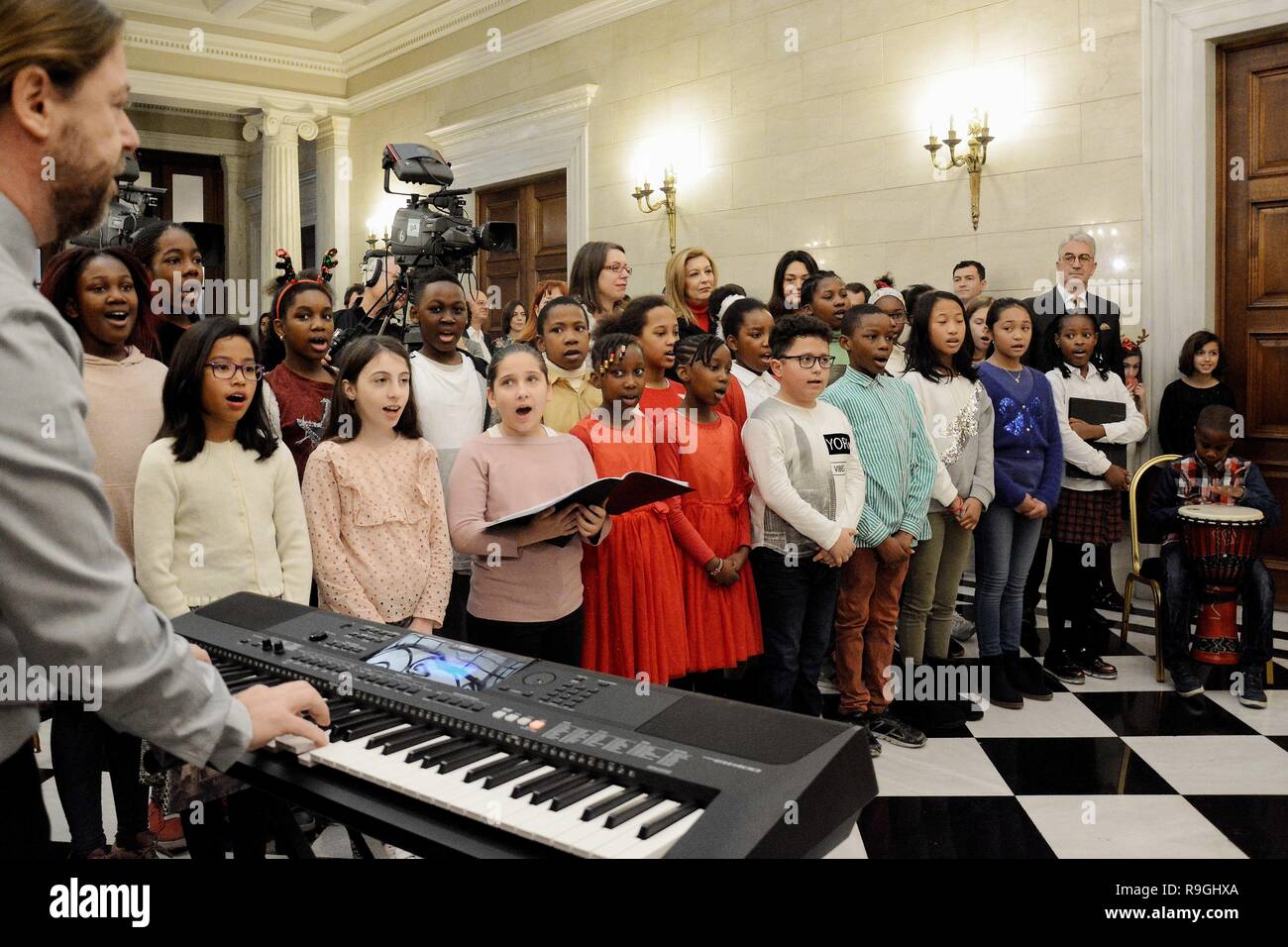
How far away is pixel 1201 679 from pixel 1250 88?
117 inches

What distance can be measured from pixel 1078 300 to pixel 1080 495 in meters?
1.29

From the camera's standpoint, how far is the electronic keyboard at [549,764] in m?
1.02

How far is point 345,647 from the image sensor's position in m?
1.55

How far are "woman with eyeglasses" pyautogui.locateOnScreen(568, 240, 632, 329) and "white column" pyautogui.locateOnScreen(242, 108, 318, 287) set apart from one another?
7362mm

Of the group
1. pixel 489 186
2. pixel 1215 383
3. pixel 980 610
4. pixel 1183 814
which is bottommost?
pixel 1183 814

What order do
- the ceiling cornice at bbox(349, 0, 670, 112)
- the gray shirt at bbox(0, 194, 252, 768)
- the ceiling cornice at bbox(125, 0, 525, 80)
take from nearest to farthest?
the gray shirt at bbox(0, 194, 252, 768) → the ceiling cornice at bbox(349, 0, 670, 112) → the ceiling cornice at bbox(125, 0, 525, 80)

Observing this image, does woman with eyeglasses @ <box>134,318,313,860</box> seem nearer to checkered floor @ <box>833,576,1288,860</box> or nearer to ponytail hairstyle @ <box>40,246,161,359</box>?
ponytail hairstyle @ <box>40,246,161,359</box>

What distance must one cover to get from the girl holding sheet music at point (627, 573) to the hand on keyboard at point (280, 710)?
5.45 feet

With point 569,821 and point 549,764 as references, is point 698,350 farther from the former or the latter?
point 569,821

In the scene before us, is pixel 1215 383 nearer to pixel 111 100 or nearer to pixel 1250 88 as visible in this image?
pixel 1250 88

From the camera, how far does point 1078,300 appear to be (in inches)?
192

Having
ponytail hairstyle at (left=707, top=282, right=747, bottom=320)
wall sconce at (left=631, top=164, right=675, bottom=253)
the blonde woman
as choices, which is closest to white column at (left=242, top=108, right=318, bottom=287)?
wall sconce at (left=631, top=164, right=675, bottom=253)

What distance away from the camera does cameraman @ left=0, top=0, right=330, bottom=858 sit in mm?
822
